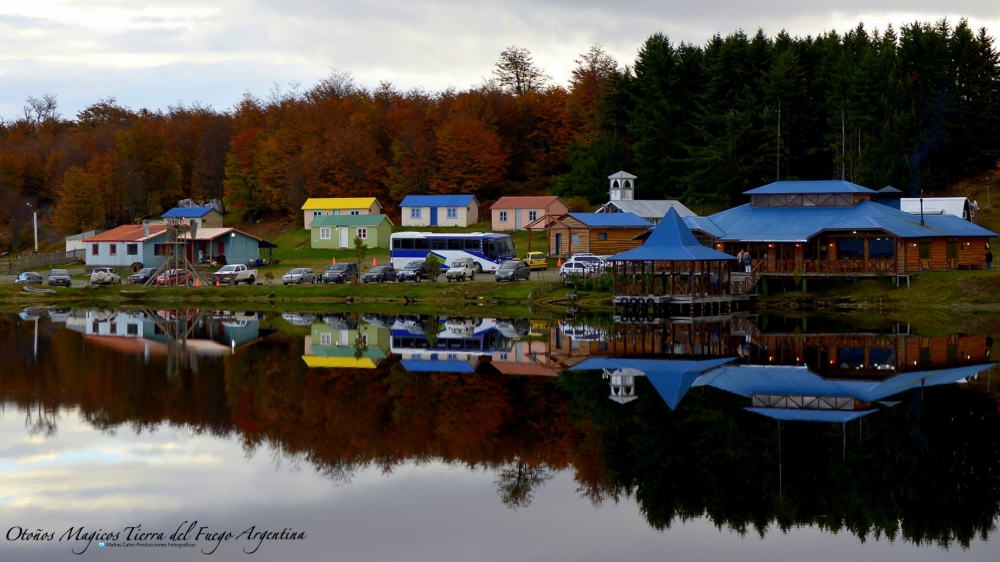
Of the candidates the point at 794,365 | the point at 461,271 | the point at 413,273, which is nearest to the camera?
the point at 794,365

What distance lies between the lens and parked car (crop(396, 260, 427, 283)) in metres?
62.2

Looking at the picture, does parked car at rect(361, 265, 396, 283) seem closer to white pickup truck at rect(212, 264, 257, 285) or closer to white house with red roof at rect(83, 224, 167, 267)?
white pickup truck at rect(212, 264, 257, 285)

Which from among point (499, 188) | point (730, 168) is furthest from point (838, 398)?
point (499, 188)

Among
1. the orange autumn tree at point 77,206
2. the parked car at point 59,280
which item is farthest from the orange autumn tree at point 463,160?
the parked car at point 59,280

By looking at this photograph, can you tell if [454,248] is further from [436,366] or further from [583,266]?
[436,366]

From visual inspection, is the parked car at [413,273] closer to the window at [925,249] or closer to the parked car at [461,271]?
the parked car at [461,271]

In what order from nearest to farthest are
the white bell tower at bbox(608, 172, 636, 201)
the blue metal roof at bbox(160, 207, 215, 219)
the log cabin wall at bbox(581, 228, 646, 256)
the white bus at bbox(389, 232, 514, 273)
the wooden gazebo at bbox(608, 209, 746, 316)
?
the wooden gazebo at bbox(608, 209, 746, 316)
the log cabin wall at bbox(581, 228, 646, 256)
the white bus at bbox(389, 232, 514, 273)
the white bell tower at bbox(608, 172, 636, 201)
the blue metal roof at bbox(160, 207, 215, 219)

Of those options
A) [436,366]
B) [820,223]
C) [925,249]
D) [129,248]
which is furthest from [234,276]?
[925,249]

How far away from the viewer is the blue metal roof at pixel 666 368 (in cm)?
2781

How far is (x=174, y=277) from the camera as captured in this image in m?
65.7

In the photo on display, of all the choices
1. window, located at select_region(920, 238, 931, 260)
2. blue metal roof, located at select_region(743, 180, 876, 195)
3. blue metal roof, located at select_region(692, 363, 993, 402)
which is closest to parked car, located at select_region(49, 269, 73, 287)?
blue metal roof, located at select_region(743, 180, 876, 195)

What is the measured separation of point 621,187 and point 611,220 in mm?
7812

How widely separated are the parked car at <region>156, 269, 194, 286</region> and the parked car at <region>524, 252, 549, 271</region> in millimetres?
21248

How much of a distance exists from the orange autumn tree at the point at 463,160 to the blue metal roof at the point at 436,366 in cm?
5617
